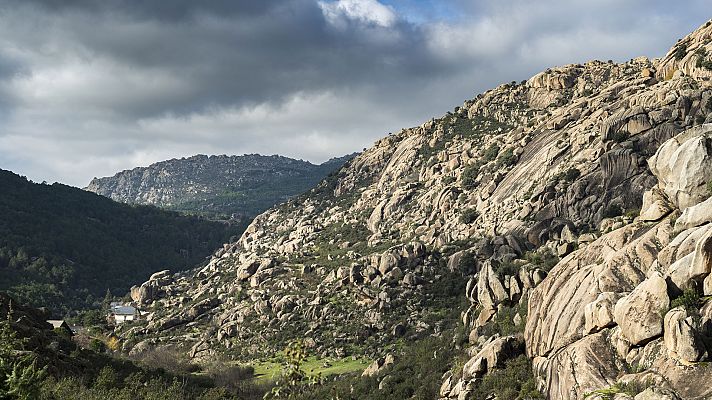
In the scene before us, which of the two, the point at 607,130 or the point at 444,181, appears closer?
the point at 607,130

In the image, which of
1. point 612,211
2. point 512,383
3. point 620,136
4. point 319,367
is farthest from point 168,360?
point 620,136

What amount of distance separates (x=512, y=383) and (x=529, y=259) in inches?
1423

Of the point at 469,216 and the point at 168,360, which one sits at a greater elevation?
the point at 469,216

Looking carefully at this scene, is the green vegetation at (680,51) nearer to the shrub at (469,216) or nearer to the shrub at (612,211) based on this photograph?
the shrub at (612,211)

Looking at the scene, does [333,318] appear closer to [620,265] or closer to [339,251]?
[339,251]

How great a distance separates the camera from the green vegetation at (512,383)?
141 feet

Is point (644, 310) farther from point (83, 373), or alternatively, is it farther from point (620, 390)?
point (83, 373)

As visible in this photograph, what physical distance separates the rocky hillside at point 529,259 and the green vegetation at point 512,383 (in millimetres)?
494

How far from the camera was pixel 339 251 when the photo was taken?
15612 centimetres

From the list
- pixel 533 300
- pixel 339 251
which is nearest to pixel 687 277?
pixel 533 300

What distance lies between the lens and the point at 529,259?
78125 millimetres

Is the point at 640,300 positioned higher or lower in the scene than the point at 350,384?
higher

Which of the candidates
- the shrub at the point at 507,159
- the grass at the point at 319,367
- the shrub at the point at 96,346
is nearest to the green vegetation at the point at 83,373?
the grass at the point at 319,367

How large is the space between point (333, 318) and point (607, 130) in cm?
7004
